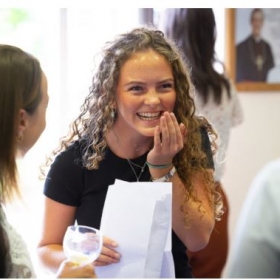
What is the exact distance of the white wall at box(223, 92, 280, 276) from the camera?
7.71 ft

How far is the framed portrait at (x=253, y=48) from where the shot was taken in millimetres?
2293

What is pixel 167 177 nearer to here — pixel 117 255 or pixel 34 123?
pixel 117 255

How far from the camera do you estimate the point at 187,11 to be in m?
1.68

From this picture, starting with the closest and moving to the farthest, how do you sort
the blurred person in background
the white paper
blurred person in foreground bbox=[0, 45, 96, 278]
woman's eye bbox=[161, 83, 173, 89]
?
blurred person in foreground bbox=[0, 45, 96, 278], the white paper, woman's eye bbox=[161, 83, 173, 89], the blurred person in background

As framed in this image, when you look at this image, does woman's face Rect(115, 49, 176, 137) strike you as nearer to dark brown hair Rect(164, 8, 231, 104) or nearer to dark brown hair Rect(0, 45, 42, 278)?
dark brown hair Rect(0, 45, 42, 278)

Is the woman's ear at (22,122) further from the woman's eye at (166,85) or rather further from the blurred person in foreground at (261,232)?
the blurred person in foreground at (261,232)

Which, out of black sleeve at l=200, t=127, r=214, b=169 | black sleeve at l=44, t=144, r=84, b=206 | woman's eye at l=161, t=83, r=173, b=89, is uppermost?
woman's eye at l=161, t=83, r=173, b=89

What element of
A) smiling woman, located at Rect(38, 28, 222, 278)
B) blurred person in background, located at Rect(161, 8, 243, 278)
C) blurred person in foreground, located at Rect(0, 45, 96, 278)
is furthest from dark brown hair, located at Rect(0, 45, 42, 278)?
blurred person in background, located at Rect(161, 8, 243, 278)

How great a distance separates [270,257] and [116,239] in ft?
1.37

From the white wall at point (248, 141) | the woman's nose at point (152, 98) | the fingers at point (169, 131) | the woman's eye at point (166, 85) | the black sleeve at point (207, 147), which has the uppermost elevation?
the woman's eye at point (166, 85)

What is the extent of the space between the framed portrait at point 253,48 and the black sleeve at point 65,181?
52.9 inches

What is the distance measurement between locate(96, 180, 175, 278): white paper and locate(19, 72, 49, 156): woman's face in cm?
19

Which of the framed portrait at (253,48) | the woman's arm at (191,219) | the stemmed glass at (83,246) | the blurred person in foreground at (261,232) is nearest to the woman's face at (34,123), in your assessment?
the stemmed glass at (83,246)

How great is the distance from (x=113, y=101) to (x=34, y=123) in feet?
0.80
